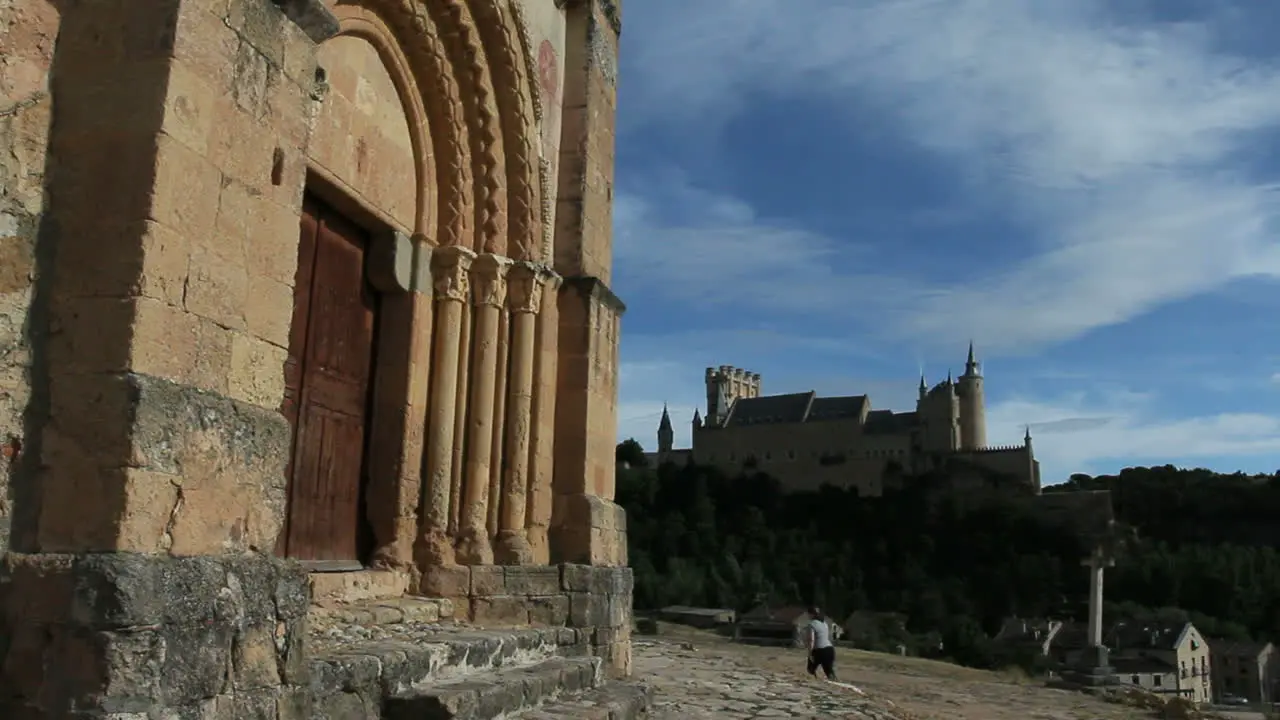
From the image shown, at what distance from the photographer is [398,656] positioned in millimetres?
4180

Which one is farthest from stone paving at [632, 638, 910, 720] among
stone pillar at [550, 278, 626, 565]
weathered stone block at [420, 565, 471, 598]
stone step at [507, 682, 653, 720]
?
weathered stone block at [420, 565, 471, 598]

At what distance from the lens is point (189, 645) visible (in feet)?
9.27

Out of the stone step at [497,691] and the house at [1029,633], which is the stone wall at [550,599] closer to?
the stone step at [497,691]

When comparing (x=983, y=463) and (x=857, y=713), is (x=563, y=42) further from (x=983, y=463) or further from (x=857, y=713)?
(x=983, y=463)

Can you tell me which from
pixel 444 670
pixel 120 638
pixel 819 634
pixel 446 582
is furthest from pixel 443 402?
pixel 819 634

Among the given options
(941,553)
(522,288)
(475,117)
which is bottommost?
(941,553)

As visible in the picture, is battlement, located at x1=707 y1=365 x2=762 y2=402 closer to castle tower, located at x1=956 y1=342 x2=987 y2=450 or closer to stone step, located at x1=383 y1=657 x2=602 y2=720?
castle tower, located at x1=956 y1=342 x2=987 y2=450

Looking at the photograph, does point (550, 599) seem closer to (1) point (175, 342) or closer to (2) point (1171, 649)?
(1) point (175, 342)

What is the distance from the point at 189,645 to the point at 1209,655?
2582 inches

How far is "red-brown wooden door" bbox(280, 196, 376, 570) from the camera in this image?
219 inches

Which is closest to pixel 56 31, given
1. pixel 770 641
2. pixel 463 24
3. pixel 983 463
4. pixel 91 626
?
pixel 91 626

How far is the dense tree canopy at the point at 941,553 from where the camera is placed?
187ft

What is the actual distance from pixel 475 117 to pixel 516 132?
31 centimetres

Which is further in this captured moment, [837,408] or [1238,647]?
[837,408]
